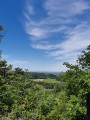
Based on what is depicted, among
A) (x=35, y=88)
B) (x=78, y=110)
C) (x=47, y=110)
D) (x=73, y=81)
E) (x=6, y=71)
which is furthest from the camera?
(x=6, y=71)

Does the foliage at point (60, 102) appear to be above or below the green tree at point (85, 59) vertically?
below

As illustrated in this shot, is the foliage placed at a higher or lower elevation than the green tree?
lower

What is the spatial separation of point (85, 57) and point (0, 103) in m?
5.44

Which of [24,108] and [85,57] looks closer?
Answer: [24,108]

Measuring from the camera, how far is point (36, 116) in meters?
4.31

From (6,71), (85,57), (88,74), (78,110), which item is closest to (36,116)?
(78,110)

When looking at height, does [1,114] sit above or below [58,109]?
below

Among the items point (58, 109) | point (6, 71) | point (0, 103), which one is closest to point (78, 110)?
point (58, 109)

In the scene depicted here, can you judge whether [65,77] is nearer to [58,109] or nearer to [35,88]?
[58,109]

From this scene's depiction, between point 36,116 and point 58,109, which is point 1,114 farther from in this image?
point 58,109

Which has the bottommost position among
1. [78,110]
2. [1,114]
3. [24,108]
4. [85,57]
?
[1,114]

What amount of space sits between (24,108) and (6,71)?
396 inches

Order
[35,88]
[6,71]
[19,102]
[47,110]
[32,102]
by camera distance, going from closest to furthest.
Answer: [47,110] → [32,102] → [19,102] → [35,88] → [6,71]

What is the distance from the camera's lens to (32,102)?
5.02m
